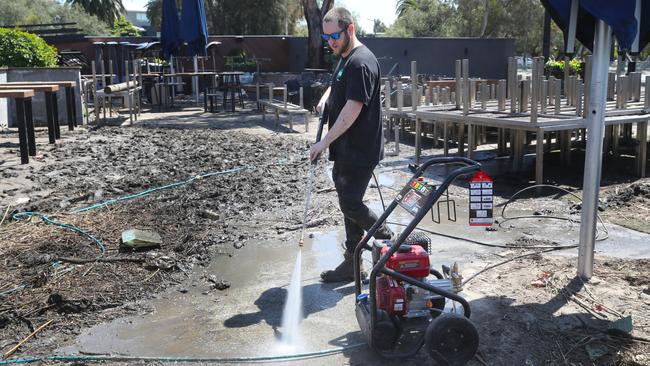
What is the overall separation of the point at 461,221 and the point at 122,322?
3896 mm

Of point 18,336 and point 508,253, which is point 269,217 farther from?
point 18,336

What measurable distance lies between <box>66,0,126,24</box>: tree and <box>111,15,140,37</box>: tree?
715 millimetres

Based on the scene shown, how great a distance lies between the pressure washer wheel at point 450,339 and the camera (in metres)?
3.42

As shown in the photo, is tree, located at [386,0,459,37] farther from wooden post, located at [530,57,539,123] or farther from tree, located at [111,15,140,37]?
wooden post, located at [530,57,539,123]

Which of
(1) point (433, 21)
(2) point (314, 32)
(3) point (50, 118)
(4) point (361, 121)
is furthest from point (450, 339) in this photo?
(1) point (433, 21)

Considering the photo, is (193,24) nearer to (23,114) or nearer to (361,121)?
(23,114)

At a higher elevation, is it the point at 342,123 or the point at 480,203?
the point at 342,123

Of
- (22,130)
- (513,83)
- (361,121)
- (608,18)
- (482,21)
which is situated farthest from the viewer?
(482,21)

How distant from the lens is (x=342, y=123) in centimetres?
A: 441

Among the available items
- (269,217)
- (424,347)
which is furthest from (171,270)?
(424,347)

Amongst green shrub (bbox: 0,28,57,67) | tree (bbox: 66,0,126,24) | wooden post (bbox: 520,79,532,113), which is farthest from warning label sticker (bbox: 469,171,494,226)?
tree (bbox: 66,0,126,24)

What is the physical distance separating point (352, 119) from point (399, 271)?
A: 4.04 feet

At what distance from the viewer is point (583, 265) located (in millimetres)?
4754

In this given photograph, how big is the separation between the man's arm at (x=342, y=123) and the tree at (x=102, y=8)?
4864 centimetres
